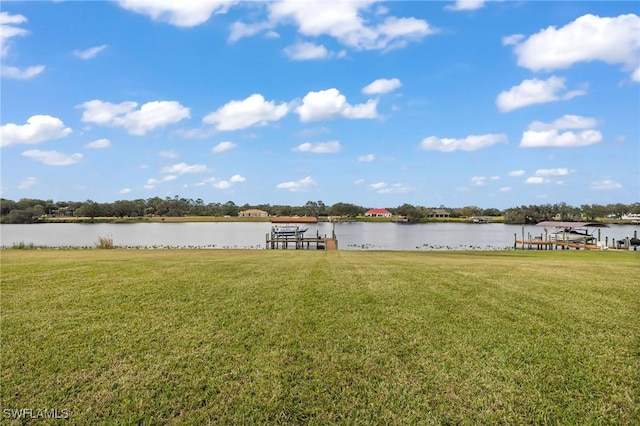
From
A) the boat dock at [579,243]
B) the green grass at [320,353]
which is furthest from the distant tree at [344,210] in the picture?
the green grass at [320,353]

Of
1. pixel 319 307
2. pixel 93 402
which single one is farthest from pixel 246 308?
pixel 93 402

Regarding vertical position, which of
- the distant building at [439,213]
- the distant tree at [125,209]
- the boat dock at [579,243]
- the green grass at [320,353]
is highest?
the distant tree at [125,209]

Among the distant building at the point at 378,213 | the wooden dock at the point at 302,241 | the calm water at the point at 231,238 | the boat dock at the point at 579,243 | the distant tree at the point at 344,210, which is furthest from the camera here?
the distant building at the point at 378,213

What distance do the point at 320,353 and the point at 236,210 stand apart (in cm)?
15302

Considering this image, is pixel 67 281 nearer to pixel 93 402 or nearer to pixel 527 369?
pixel 93 402

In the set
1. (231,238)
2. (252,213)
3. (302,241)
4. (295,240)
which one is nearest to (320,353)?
(295,240)

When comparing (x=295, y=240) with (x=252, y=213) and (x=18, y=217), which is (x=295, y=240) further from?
(x=252, y=213)

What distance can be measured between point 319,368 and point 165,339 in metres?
2.18

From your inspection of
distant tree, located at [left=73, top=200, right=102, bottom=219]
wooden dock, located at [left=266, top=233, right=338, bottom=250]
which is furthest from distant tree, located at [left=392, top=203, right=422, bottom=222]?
distant tree, located at [left=73, top=200, right=102, bottom=219]

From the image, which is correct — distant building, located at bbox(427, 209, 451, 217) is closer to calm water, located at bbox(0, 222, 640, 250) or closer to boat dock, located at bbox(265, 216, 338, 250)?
calm water, located at bbox(0, 222, 640, 250)

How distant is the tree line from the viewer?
362 ft

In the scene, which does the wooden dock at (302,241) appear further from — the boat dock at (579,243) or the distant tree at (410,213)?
the distant tree at (410,213)

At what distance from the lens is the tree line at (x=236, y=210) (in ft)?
362

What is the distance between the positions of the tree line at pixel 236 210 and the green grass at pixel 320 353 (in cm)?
11503
